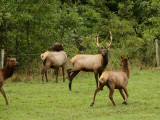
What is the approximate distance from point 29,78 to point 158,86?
6.94 metres

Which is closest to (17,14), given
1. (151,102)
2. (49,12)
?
(49,12)

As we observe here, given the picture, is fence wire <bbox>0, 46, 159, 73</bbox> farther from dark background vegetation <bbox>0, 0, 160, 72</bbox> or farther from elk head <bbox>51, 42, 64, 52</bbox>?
elk head <bbox>51, 42, 64, 52</bbox>

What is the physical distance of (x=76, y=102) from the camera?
39.7 feet

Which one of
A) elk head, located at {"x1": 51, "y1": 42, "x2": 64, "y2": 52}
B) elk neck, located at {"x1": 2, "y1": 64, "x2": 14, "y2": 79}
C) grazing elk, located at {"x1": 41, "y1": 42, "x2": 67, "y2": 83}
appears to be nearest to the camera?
elk neck, located at {"x1": 2, "y1": 64, "x2": 14, "y2": 79}

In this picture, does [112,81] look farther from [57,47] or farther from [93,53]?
[93,53]

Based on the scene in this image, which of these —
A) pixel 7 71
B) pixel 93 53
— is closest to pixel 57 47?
pixel 93 53

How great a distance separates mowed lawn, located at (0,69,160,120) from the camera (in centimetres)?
998

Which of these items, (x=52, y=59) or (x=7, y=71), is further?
(x=52, y=59)

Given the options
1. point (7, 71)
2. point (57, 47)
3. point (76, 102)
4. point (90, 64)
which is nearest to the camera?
point (76, 102)

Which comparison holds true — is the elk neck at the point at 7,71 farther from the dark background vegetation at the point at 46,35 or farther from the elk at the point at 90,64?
the dark background vegetation at the point at 46,35

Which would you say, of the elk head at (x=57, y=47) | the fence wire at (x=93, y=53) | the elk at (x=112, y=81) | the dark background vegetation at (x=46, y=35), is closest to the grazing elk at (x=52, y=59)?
the elk head at (x=57, y=47)

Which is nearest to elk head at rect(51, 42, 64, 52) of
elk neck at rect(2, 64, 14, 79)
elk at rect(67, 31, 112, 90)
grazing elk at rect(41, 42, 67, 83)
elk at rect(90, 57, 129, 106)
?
grazing elk at rect(41, 42, 67, 83)

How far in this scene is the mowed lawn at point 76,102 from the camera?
998cm

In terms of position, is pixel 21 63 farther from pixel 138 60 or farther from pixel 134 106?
pixel 134 106
